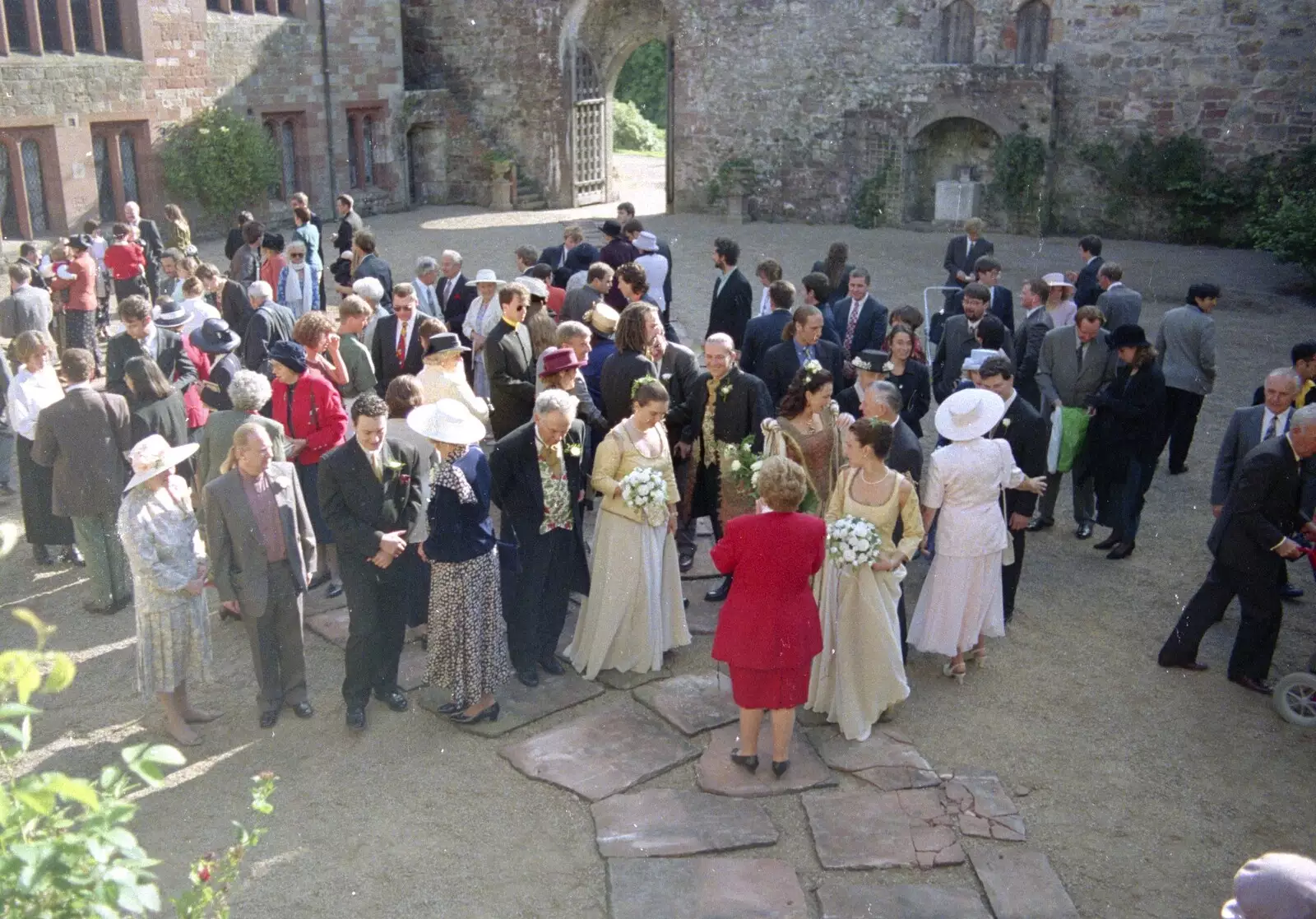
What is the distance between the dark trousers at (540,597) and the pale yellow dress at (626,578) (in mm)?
146

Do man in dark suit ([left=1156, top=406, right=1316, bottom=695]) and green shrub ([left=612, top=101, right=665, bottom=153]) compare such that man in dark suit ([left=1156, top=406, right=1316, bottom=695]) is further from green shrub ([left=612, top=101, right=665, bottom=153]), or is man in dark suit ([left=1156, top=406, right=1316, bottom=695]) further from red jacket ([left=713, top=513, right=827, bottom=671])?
green shrub ([left=612, top=101, right=665, bottom=153])

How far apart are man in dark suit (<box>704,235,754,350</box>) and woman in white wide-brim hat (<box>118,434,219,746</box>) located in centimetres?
541

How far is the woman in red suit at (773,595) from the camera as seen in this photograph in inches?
223

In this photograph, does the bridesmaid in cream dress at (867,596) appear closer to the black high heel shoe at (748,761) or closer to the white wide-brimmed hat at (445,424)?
the black high heel shoe at (748,761)

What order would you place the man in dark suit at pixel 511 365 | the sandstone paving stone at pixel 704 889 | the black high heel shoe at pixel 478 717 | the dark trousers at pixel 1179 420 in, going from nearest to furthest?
the sandstone paving stone at pixel 704 889 → the black high heel shoe at pixel 478 717 → the man in dark suit at pixel 511 365 → the dark trousers at pixel 1179 420

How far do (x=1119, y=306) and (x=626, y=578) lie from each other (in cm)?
576

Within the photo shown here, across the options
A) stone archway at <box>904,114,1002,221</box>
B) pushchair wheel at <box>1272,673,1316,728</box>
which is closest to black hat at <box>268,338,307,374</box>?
pushchair wheel at <box>1272,673,1316,728</box>

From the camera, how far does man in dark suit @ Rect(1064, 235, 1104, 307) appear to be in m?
11.4

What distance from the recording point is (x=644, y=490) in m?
6.58

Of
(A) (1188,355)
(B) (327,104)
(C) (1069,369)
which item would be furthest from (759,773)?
(B) (327,104)

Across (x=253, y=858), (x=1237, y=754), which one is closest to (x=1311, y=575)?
(x=1237, y=754)

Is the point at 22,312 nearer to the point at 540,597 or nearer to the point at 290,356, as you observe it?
the point at 290,356

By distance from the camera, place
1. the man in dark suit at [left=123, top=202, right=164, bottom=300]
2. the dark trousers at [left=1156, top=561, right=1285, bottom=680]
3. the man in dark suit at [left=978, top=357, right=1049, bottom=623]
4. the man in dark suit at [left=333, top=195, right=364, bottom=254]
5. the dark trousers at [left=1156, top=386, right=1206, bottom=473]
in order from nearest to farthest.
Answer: the dark trousers at [left=1156, top=561, right=1285, bottom=680] < the man in dark suit at [left=978, top=357, right=1049, bottom=623] < the dark trousers at [left=1156, top=386, right=1206, bottom=473] < the man in dark suit at [left=333, top=195, right=364, bottom=254] < the man in dark suit at [left=123, top=202, right=164, bottom=300]

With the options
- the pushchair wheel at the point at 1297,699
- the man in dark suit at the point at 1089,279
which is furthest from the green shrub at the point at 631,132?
the pushchair wheel at the point at 1297,699
